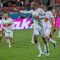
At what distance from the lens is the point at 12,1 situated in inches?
1631

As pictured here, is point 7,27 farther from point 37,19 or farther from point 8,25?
point 37,19

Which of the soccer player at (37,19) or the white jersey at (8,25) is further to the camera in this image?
the white jersey at (8,25)

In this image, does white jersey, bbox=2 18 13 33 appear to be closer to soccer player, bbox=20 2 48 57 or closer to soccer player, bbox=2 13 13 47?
soccer player, bbox=2 13 13 47

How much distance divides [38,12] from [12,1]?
25.2m

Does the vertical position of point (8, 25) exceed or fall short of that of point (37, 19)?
it falls short

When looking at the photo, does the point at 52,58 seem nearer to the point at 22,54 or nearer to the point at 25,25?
the point at 22,54

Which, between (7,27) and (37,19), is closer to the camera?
(37,19)

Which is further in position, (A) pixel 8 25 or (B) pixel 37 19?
(A) pixel 8 25

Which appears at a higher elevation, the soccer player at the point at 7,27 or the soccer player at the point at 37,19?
the soccer player at the point at 37,19

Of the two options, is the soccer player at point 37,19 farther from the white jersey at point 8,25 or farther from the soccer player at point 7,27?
the white jersey at point 8,25

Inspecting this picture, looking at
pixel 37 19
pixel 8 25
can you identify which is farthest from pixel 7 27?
pixel 37 19

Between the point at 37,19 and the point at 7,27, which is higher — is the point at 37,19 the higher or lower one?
the higher one

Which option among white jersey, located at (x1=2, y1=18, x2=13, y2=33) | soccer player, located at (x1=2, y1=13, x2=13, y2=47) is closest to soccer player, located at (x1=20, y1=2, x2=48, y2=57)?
soccer player, located at (x1=2, y1=13, x2=13, y2=47)

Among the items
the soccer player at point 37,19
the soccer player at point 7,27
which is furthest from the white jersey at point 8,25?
the soccer player at point 37,19
